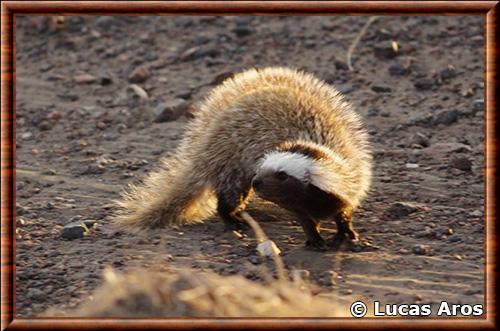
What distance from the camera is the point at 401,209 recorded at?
6262 millimetres

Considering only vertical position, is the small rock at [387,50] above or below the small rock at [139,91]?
above

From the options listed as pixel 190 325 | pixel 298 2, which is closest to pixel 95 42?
pixel 298 2

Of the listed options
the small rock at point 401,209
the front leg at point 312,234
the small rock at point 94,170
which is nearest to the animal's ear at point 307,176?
the front leg at point 312,234

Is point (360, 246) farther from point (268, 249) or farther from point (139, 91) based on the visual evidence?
point (139, 91)

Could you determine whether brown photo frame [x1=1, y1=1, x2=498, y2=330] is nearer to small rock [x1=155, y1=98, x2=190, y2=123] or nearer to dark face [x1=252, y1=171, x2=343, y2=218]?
dark face [x1=252, y1=171, x2=343, y2=218]

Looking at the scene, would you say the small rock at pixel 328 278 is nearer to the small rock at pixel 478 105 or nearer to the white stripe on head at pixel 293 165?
the white stripe on head at pixel 293 165

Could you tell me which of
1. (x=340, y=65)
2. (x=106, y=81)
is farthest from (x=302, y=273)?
(x=106, y=81)

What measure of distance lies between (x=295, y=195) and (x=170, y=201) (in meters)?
1.10

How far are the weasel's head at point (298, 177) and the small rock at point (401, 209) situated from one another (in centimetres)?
76

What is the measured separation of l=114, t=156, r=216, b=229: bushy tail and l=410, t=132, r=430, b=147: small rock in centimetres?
194

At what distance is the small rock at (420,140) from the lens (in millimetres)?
7379

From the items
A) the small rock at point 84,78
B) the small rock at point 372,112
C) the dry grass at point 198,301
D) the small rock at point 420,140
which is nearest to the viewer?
the dry grass at point 198,301

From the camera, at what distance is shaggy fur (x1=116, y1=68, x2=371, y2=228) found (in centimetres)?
616

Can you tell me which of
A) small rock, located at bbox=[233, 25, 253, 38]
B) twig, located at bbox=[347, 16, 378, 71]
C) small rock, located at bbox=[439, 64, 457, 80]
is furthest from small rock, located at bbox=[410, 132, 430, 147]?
small rock, located at bbox=[233, 25, 253, 38]
